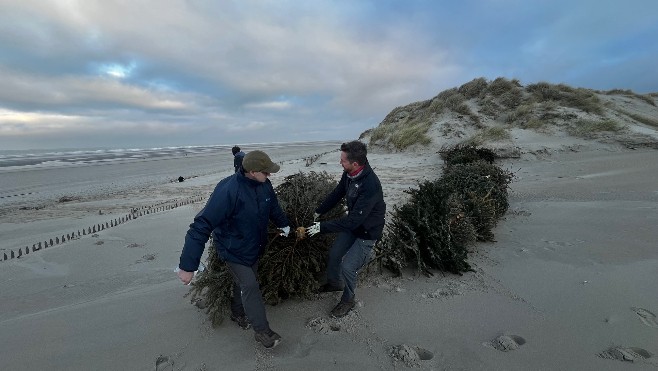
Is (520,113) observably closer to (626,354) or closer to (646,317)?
(646,317)

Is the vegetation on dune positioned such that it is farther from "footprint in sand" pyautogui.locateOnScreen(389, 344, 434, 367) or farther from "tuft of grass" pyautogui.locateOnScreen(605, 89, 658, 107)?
"footprint in sand" pyautogui.locateOnScreen(389, 344, 434, 367)

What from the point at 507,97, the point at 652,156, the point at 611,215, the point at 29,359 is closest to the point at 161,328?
the point at 29,359

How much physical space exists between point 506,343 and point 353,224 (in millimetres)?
1712

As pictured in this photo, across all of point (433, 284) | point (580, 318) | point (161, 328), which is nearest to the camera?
point (580, 318)

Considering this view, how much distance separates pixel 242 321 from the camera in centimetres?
371

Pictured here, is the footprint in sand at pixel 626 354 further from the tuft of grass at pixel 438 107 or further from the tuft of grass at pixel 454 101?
the tuft of grass at pixel 438 107

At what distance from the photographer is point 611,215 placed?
6758mm

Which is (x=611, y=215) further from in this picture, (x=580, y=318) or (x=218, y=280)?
(x=218, y=280)

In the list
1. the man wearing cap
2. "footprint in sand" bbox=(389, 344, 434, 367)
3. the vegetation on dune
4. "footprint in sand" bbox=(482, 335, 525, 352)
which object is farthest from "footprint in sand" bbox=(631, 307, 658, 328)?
the vegetation on dune

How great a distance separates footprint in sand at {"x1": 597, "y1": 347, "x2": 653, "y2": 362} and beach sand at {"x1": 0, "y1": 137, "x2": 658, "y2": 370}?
0.4 inches

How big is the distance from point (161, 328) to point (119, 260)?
3043mm

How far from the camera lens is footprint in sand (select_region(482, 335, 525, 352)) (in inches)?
125

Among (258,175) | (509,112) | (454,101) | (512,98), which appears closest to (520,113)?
(509,112)

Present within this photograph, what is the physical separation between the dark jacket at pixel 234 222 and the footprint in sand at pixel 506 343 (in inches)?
89.4
